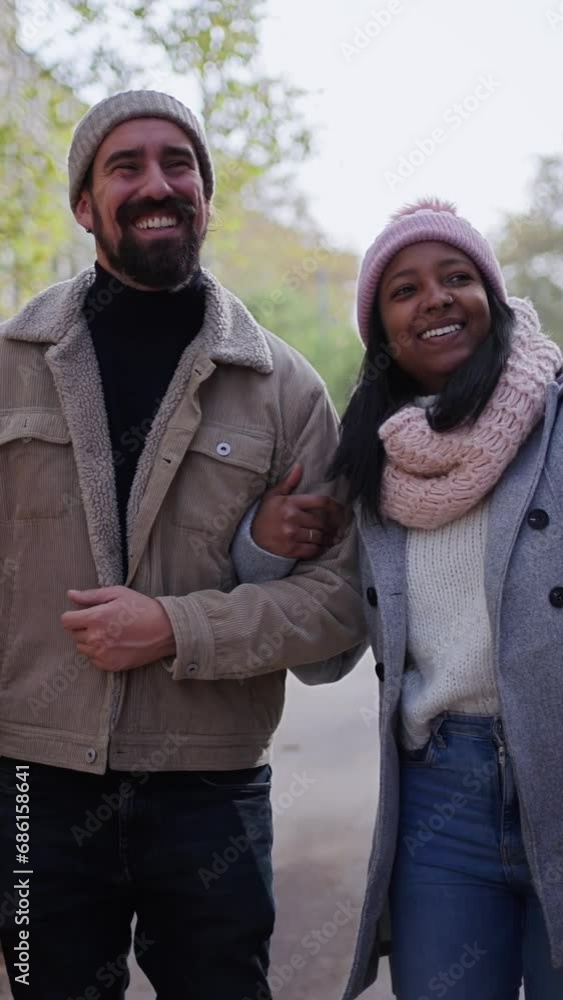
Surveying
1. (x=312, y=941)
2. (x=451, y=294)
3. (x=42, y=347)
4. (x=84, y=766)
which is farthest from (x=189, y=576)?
(x=312, y=941)

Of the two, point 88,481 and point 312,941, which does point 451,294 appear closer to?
point 88,481

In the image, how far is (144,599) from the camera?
2.49 metres

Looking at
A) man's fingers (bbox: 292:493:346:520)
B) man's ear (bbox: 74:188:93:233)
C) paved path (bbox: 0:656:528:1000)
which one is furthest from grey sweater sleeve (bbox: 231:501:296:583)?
paved path (bbox: 0:656:528:1000)

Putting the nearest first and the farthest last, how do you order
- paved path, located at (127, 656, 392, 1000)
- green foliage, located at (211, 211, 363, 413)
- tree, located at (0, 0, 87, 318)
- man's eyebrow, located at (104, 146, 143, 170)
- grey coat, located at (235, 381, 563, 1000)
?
grey coat, located at (235, 381, 563, 1000) → man's eyebrow, located at (104, 146, 143, 170) → paved path, located at (127, 656, 392, 1000) → tree, located at (0, 0, 87, 318) → green foliage, located at (211, 211, 363, 413)

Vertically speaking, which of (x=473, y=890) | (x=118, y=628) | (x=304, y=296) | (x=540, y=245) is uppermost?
(x=118, y=628)

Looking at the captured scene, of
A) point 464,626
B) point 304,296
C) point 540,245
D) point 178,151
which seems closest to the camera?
point 464,626

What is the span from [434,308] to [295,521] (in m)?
0.57

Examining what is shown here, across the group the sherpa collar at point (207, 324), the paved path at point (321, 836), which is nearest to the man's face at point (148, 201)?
the sherpa collar at point (207, 324)

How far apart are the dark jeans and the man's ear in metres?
1.32

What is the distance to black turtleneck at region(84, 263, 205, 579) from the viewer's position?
2.67 meters

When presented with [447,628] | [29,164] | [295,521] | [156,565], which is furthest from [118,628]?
[29,164]

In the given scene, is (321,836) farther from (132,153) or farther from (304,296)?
(304,296)

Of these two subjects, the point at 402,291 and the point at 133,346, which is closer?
the point at 402,291

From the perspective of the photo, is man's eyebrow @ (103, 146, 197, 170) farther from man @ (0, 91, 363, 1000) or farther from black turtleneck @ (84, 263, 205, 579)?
black turtleneck @ (84, 263, 205, 579)
